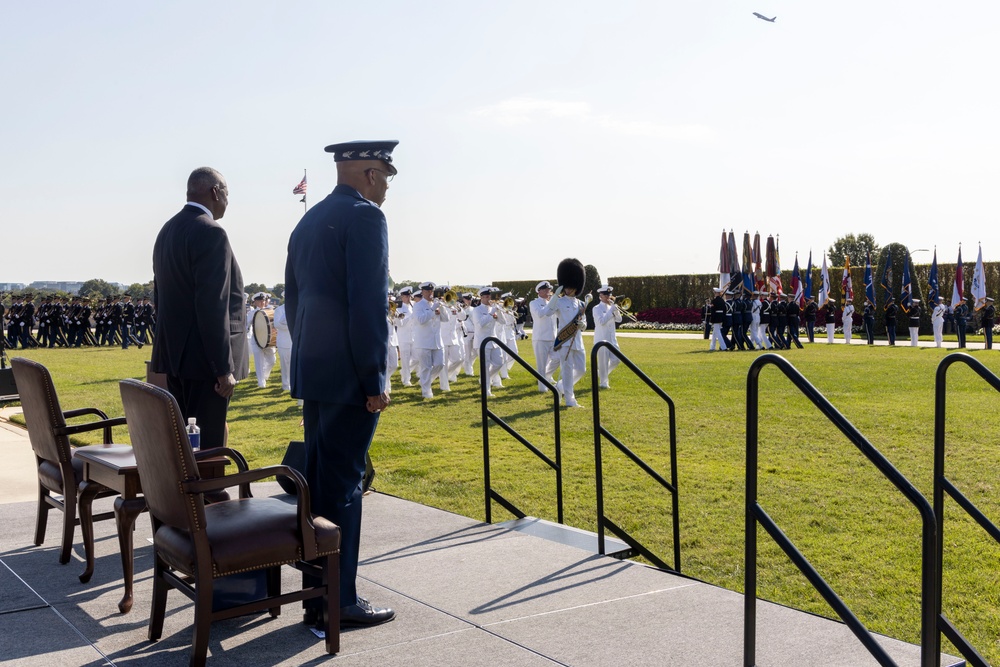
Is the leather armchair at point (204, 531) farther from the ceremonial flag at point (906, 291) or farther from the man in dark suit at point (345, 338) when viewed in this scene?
the ceremonial flag at point (906, 291)

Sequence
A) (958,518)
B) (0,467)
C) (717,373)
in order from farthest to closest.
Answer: (717,373) < (0,467) < (958,518)

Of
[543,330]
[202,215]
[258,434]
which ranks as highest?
[202,215]

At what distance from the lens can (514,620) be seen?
4.17 meters

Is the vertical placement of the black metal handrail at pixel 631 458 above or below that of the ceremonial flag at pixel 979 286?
below

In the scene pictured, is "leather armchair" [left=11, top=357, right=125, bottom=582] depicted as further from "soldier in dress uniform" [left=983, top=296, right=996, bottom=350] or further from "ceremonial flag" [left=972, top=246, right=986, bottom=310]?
"ceremonial flag" [left=972, top=246, right=986, bottom=310]

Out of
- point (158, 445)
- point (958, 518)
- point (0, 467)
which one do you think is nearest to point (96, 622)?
point (158, 445)

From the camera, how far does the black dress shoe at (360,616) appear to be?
412cm

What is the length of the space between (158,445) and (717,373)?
16.8 m

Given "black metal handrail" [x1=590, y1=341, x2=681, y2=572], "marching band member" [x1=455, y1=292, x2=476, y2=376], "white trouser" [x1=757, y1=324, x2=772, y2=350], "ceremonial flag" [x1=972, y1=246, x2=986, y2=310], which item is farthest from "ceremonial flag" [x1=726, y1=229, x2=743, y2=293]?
"black metal handrail" [x1=590, y1=341, x2=681, y2=572]

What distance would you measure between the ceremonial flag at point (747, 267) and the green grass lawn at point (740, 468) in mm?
13130

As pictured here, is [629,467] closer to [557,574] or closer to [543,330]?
[557,574]

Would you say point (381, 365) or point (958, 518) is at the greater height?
point (381, 365)

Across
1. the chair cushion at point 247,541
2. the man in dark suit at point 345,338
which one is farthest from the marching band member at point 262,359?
the chair cushion at point 247,541

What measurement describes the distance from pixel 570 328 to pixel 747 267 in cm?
1895
